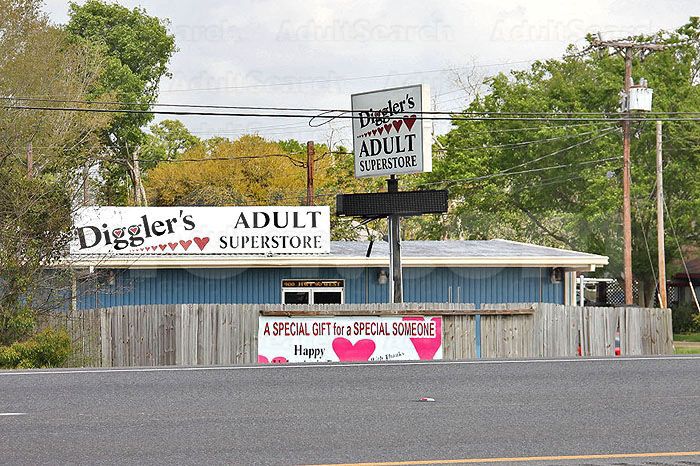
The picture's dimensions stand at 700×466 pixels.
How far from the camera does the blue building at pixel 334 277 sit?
93.4 ft

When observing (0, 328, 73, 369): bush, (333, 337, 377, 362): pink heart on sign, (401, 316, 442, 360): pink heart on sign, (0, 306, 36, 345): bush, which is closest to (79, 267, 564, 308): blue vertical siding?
(0, 306, 36, 345): bush

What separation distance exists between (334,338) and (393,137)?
17.3ft

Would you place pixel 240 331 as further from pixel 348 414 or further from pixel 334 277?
pixel 348 414

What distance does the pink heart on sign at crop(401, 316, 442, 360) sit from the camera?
2375 cm

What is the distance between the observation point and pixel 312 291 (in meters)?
29.7

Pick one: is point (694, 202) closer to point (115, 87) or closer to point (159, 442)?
point (115, 87)

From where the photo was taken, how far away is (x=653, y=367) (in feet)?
54.4

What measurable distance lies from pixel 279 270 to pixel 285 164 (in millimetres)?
36645

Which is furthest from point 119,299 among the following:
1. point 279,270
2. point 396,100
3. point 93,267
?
point 396,100

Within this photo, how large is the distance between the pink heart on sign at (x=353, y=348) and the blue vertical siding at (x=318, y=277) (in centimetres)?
629

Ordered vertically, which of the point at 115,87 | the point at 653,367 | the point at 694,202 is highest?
the point at 115,87

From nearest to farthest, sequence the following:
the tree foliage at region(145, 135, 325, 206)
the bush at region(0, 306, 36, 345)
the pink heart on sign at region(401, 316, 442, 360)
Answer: the bush at region(0, 306, 36, 345) < the pink heart on sign at region(401, 316, 442, 360) < the tree foliage at region(145, 135, 325, 206)

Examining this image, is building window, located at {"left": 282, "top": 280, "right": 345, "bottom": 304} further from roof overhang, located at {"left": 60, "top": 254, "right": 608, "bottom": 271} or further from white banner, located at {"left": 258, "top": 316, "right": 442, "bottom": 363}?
white banner, located at {"left": 258, "top": 316, "right": 442, "bottom": 363}

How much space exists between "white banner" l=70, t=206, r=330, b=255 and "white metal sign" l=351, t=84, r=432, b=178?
3237 millimetres
